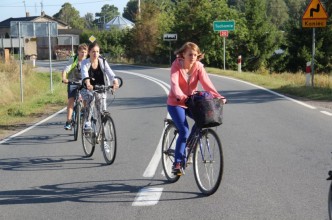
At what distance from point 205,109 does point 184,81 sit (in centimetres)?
64

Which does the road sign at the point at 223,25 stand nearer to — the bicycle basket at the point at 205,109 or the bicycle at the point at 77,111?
the bicycle at the point at 77,111

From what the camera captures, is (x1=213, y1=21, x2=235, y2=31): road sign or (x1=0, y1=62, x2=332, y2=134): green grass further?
(x1=213, y1=21, x2=235, y2=31): road sign

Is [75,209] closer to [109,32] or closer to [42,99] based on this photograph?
[42,99]

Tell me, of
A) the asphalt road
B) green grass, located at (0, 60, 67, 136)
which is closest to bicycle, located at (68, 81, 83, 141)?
the asphalt road

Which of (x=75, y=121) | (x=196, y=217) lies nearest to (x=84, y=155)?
(x=75, y=121)

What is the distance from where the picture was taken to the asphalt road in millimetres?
5363

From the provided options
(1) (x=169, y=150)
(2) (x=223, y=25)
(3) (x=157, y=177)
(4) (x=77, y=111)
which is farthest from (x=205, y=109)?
(2) (x=223, y=25)

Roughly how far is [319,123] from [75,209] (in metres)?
7.25

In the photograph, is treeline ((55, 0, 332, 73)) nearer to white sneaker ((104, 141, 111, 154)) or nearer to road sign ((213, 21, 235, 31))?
road sign ((213, 21, 235, 31))

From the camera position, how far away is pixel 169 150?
6617mm

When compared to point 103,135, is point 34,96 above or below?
Result: below

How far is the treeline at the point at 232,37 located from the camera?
41.2 m

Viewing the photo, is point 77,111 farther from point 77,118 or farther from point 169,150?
point 169,150

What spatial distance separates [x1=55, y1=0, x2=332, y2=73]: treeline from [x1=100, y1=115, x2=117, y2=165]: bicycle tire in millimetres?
32338
